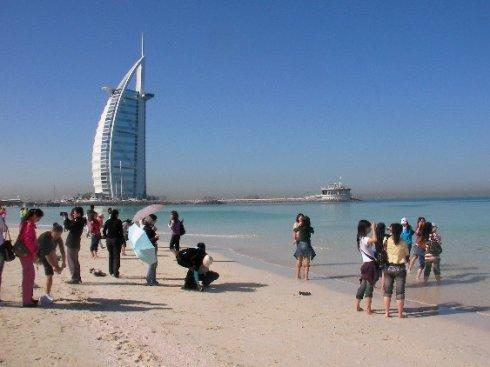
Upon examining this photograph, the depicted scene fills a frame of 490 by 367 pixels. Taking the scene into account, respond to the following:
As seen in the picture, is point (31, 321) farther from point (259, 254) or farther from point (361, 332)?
point (259, 254)

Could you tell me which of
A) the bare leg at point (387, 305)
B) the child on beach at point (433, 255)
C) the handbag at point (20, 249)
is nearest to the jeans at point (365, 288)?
the bare leg at point (387, 305)

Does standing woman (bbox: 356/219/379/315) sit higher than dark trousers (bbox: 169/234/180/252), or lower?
higher

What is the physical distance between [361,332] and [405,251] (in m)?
1.37

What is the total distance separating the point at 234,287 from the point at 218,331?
3.23 meters

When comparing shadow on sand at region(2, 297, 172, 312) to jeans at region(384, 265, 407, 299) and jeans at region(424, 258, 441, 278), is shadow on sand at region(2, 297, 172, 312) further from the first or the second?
jeans at region(424, 258, 441, 278)

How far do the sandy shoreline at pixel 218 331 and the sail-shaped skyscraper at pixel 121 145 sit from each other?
389ft

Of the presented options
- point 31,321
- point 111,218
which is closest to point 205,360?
point 31,321

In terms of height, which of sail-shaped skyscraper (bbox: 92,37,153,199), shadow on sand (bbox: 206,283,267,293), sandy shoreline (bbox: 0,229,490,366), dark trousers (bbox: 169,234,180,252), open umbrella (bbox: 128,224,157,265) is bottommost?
shadow on sand (bbox: 206,283,267,293)

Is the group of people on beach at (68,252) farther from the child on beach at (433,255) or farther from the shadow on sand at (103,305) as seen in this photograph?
the child on beach at (433,255)

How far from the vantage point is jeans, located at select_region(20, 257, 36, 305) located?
638cm

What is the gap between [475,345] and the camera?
17.6 feet

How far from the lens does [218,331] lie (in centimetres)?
571

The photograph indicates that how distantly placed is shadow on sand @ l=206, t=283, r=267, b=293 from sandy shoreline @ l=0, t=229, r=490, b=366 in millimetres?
121

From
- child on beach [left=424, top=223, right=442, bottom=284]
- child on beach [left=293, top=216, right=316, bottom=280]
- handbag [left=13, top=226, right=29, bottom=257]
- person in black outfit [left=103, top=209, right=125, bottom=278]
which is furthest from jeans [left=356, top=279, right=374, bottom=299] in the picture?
person in black outfit [left=103, top=209, right=125, bottom=278]
